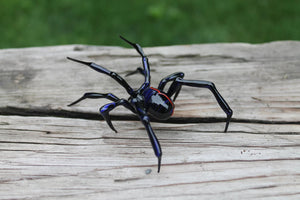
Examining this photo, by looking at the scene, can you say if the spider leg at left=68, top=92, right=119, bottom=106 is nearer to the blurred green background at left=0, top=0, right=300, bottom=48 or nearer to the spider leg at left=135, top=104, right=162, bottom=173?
the spider leg at left=135, top=104, right=162, bottom=173

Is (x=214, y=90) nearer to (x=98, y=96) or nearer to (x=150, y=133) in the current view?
(x=150, y=133)

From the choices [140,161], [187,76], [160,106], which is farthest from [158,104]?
[187,76]

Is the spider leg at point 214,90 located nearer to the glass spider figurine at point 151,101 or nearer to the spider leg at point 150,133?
the glass spider figurine at point 151,101

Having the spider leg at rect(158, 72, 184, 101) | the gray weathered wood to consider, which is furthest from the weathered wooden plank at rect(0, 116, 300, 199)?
the spider leg at rect(158, 72, 184, 101)

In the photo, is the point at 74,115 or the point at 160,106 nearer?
the point at 160,106

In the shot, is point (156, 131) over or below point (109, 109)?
below

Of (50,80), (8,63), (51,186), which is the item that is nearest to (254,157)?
(51,186)

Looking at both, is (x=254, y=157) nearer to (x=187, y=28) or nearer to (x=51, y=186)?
(x=51, y=186)

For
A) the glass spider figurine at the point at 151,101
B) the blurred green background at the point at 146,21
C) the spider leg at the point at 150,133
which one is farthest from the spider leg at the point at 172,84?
the blurred green background at the point at 146,21
